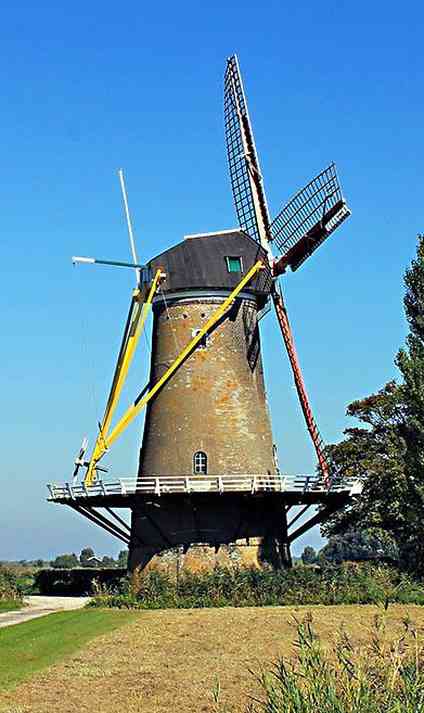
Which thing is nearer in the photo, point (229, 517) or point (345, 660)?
point (345, 660)

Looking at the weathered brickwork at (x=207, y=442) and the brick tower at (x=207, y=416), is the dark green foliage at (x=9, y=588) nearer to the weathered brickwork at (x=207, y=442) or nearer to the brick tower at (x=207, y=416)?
the brick tower at (x=207, y=416)

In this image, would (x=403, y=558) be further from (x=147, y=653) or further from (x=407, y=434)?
(x=147, y=653)

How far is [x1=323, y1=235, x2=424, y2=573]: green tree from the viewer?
1111 inches

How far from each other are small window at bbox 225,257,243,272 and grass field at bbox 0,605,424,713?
11136 millimetres

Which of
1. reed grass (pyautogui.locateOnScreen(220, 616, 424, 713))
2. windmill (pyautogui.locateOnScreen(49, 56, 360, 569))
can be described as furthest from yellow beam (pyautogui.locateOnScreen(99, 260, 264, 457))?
reed grass (pyautogui.locateOnScreen(220, 616, 424, 713))

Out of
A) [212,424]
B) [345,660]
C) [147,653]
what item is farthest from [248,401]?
[345,660]

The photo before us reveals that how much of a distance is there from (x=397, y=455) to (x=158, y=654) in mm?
15926

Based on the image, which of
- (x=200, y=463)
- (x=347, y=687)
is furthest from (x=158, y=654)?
(x=200, y=463)

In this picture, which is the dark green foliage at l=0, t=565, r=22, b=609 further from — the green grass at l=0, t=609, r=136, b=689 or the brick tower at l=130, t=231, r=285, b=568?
the green grass at l=0, t=609, r=136, b=689

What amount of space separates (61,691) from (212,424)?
696 inches

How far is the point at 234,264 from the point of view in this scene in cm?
3244

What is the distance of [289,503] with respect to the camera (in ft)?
104

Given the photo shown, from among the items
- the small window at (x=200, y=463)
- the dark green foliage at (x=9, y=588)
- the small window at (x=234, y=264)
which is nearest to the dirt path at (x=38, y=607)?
the dark green foliage at (x=9, y=588)

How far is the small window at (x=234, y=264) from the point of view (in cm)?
3238
